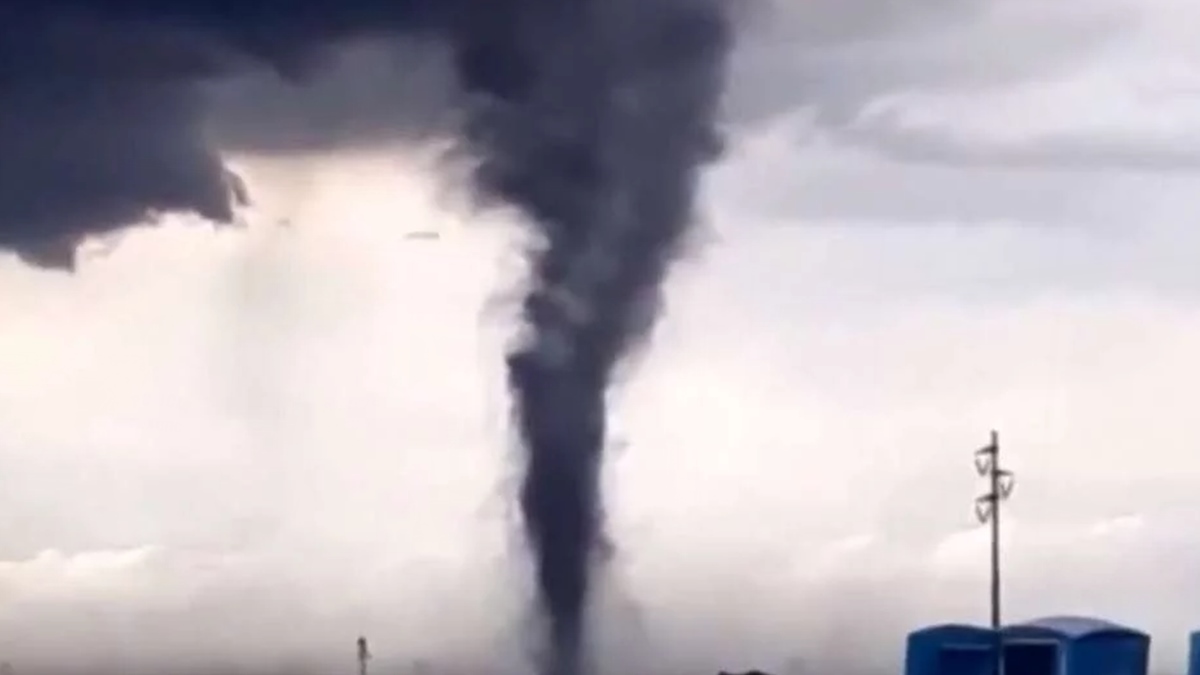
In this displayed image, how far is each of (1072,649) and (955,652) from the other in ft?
28.9

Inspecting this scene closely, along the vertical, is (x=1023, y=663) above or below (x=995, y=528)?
below

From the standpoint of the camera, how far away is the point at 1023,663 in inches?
4469

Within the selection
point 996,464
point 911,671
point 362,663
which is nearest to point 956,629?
point 911,671

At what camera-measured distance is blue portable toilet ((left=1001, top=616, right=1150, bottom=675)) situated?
373 feet

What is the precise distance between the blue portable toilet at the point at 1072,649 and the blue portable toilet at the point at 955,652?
2014 millimetres

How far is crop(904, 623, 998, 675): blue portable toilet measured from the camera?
109938mm

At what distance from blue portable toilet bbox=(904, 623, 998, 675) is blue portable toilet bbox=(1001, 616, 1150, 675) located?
2.01 m

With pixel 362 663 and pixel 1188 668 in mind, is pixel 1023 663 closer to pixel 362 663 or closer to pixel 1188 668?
pixel 1188 668

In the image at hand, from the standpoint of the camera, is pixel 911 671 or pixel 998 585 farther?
pixel 911 671

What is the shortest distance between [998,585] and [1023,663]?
13.3m

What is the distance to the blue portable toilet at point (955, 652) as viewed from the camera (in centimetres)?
10994

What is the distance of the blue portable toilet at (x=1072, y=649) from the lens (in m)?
114

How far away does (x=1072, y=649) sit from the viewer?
376ft

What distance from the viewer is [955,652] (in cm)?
11050
